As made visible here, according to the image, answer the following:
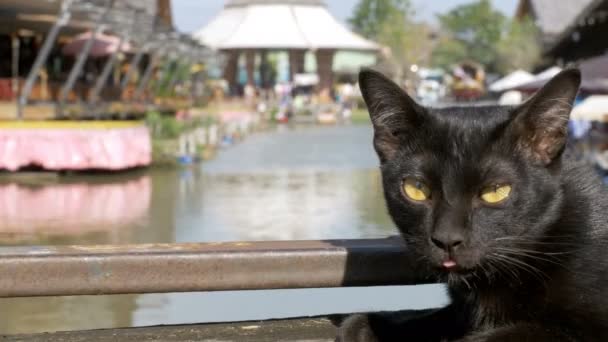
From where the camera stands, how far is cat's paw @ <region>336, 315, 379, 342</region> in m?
3.44

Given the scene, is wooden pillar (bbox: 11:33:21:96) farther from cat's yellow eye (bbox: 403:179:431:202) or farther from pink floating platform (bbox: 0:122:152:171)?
cat's yellow eye (bbox: 403:179:431:202)

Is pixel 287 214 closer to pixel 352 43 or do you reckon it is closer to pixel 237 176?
pixel 237 176

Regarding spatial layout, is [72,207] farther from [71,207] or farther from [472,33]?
[472,33]

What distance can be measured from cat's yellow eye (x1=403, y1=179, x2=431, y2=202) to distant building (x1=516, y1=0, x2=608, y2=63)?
90.3 ft

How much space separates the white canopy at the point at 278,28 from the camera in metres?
75.2

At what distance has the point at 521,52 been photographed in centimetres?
6312

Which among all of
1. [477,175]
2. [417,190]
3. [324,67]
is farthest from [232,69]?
[477,175]

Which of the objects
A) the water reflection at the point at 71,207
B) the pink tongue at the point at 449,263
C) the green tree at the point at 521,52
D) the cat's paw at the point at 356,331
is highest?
the pink tongue at the point at 449,263

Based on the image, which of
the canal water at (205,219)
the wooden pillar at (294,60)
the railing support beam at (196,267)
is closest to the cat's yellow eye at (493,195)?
the railing support beam at (196,267)

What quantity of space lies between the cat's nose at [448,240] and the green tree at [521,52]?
57.1m

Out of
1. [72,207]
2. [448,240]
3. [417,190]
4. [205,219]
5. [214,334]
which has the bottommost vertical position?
[72,207]

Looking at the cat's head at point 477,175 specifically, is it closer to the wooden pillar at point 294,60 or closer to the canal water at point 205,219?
the canal water at point 205,219

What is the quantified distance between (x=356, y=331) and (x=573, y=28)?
113 ft

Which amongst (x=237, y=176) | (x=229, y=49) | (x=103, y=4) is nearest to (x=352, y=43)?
(x=229, y=49)
